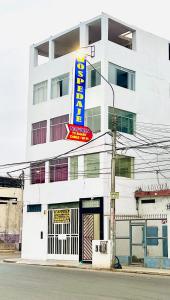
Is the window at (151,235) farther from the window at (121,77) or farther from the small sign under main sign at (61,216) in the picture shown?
the window at (121,77)

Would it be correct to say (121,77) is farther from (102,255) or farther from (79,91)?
(102,255)

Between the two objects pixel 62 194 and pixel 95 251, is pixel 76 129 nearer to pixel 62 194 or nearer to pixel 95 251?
pixel 62 194

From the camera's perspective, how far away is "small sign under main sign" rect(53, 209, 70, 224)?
122 ft

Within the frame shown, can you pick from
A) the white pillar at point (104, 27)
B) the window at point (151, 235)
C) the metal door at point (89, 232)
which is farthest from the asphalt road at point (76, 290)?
the white pillar at point (104, 27)

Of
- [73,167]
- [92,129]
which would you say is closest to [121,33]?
[92,129]

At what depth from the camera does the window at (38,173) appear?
1571 inches

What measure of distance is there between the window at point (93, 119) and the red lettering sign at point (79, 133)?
85cm

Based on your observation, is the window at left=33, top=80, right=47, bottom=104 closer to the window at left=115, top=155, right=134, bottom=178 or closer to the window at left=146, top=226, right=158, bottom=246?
the window at left=115, top=155, right=134, bottom=178

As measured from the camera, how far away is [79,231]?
35469 mm

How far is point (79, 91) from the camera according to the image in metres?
35.8

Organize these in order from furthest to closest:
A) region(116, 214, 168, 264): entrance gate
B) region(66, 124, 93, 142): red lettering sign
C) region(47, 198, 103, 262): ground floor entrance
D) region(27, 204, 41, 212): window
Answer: region(27, 204, 41, 212): window < region(47, 198, 103, 262): ground floor entrance < region(66, 124, 93, 142): red lettering sign < region(116, 214, 168, 264): entrance gate

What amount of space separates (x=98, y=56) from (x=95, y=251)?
Answer: 14369 mm

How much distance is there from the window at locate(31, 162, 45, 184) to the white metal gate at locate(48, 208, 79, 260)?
300 cm

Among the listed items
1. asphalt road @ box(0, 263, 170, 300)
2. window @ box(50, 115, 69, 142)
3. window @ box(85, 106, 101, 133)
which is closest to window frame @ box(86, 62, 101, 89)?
window @ box(85, 106, 101, 133)
